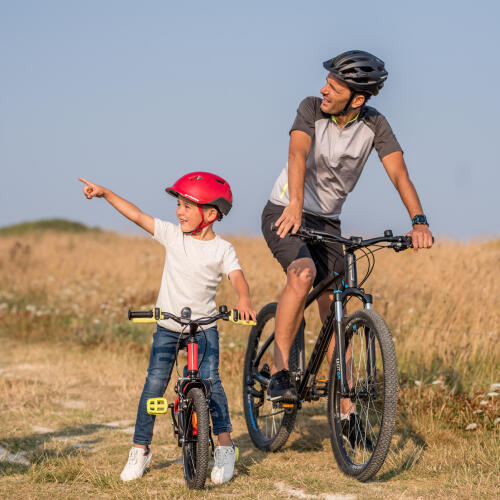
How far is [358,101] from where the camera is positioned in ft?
16.9

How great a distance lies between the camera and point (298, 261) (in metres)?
5.17

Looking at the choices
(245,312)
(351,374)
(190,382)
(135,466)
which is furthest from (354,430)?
(135,466)

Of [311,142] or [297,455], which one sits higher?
[311,142]

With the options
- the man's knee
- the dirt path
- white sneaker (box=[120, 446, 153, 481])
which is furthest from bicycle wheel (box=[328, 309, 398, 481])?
white sneaker (box=[120, 446, 153, 481])

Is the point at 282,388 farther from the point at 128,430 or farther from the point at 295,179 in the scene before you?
the point at 128,430

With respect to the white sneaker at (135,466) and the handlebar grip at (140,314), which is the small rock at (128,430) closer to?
the white sneaker at (135,466)

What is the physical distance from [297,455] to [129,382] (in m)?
2.86

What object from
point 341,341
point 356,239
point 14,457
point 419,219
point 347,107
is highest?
point 347,107

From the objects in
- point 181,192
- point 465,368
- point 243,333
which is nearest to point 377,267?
point 243,333

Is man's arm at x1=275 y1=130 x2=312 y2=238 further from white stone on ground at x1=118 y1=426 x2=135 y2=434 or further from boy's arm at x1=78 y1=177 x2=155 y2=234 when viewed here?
white stone on ground at x1=118 y1=426 x2=135 y2=434

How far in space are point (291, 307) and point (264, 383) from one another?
0.83 metres

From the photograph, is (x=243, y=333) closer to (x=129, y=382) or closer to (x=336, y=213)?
(x=129, y=382)

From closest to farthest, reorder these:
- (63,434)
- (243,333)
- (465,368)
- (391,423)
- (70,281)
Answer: (391,423) < (63,434) < (465,368) < (243,333) < (70,281)

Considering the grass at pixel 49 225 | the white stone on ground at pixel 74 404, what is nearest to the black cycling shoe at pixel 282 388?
the white stone on ground at pixel 74 404
